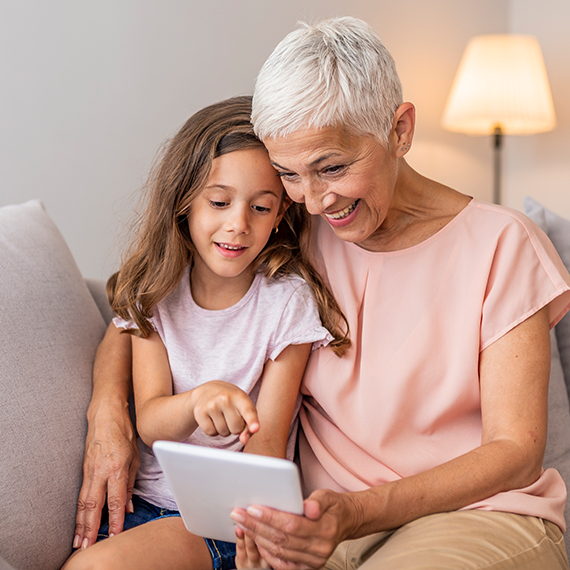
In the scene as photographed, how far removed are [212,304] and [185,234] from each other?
157 millimetres

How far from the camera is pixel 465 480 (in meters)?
0.98

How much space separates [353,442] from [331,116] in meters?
0.61

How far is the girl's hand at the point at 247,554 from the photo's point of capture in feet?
2.93

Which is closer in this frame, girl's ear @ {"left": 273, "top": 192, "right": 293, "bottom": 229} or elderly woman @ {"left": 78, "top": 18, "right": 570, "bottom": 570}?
elderly woman @ {"left": 78, "top": 18, "right": 570, "bottom": 570}

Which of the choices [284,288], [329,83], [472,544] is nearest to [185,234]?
[284,288]

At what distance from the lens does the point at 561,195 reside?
2949 millimetres

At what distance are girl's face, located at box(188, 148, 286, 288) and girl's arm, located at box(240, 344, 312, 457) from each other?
0.20m

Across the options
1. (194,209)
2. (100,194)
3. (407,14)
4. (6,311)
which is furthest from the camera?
(407,14)

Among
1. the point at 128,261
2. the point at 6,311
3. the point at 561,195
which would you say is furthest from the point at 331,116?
the point at 561,195

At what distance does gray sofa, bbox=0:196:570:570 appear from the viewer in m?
0.99

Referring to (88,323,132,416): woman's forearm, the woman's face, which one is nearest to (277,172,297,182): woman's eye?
the woman's face

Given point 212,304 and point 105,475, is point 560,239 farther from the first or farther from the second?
point 105,475

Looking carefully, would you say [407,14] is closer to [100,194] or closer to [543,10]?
[543,10]

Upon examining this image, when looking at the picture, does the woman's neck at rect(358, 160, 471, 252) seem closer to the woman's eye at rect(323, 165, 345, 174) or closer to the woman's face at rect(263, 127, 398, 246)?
the woman's face at rect(263, 127, 398, 246)
